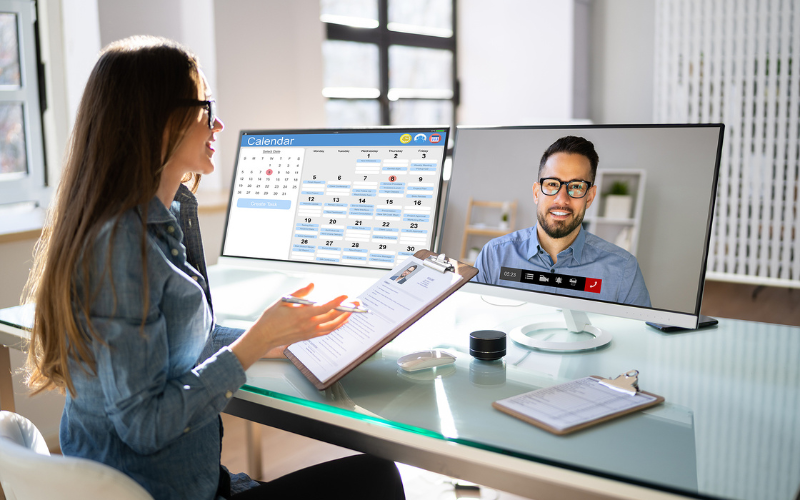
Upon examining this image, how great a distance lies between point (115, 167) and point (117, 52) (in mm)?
172

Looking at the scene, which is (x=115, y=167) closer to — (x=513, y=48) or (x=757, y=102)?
(x=757, y=102)

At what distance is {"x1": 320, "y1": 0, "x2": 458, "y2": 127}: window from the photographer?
4.52 meters

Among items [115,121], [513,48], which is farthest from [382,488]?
[513,48]

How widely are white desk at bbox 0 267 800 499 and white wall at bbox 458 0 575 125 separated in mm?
3969

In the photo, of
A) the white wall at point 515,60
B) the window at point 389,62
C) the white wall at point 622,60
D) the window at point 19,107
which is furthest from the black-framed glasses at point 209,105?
the white wall at point 622,60

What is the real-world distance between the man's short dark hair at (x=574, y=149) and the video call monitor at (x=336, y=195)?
0.26m

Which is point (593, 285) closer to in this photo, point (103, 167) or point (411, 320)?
point (411, 320)

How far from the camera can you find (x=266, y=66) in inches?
130

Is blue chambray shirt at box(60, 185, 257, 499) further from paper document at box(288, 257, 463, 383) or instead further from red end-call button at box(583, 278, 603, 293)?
red end-call button at box(583, 278, 603, 293)

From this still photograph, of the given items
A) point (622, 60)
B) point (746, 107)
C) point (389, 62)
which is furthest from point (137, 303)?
point (622, 60)

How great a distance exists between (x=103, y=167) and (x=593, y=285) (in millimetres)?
883

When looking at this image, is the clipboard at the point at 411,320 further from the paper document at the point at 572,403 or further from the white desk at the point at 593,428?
→ the paper document at the point at 572,403

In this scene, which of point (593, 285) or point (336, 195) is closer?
point (593, 285)

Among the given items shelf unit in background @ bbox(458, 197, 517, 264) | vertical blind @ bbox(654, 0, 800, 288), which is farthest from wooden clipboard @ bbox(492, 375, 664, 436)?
vertical blind @ bbox(654, 0, 800, 288)
